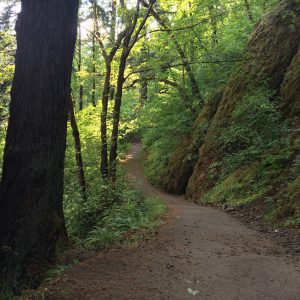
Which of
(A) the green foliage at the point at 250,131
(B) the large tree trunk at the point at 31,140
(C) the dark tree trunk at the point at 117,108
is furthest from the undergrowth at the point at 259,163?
(B) the large tree trunk at the point at 31,140

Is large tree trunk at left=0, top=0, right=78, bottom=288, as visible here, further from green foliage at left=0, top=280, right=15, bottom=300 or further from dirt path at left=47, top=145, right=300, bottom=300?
dirt path at left=47, top=145, right=300, bottom=300

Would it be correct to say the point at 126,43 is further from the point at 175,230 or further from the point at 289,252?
the point at 289,252

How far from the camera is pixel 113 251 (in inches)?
219

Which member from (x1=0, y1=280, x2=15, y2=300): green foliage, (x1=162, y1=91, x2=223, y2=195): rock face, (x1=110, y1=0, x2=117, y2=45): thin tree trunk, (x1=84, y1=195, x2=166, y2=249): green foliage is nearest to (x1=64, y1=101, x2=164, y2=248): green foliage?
(x1=84, y1=195, x2=166, y2=249): green foliage

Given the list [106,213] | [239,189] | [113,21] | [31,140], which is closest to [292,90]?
[239,189]

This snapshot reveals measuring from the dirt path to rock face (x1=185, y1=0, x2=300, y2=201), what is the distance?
294 inches

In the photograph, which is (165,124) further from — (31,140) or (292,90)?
(31,140)

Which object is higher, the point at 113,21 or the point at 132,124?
the point at 113,21

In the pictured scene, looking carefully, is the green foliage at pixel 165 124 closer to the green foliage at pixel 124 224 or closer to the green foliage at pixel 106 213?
the green foliage at pixel 106 213

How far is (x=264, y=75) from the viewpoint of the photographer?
14.4m

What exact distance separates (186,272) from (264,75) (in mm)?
11241

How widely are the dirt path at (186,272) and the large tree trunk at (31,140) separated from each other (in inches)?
26.1

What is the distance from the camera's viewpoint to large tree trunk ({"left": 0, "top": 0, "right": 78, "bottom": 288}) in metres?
4.58

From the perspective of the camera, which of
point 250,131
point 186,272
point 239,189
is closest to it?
point 186,272
